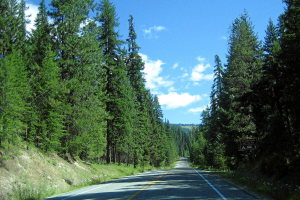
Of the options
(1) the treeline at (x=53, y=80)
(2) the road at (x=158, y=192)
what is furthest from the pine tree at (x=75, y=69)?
(2) the road at (x=158, y=192)

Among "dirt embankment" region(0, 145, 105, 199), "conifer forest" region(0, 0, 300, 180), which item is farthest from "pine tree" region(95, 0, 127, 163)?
"dirt embankment" region(0, 145, 105, 199)

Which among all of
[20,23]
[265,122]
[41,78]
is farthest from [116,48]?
[265,122]

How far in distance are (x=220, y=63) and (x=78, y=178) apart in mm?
35012

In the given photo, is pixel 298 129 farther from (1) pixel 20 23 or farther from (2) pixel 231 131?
(1) pixel 20 23

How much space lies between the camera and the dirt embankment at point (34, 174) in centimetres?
→ 1301

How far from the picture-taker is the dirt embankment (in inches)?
512

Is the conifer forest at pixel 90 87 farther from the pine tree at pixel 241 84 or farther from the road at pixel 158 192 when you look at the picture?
the road at pixel 158 192

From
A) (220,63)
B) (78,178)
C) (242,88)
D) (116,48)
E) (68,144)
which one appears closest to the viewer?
(78,178)

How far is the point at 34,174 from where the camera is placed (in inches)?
620

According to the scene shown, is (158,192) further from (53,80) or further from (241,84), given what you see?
(241,84)

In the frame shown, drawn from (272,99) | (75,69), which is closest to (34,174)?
(75,69)

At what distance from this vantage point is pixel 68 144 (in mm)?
21562

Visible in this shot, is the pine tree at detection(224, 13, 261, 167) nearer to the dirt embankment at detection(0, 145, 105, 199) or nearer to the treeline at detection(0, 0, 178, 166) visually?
the treeline at detection(0, 0, 178, 166)

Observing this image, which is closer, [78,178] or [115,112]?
[78,178]
